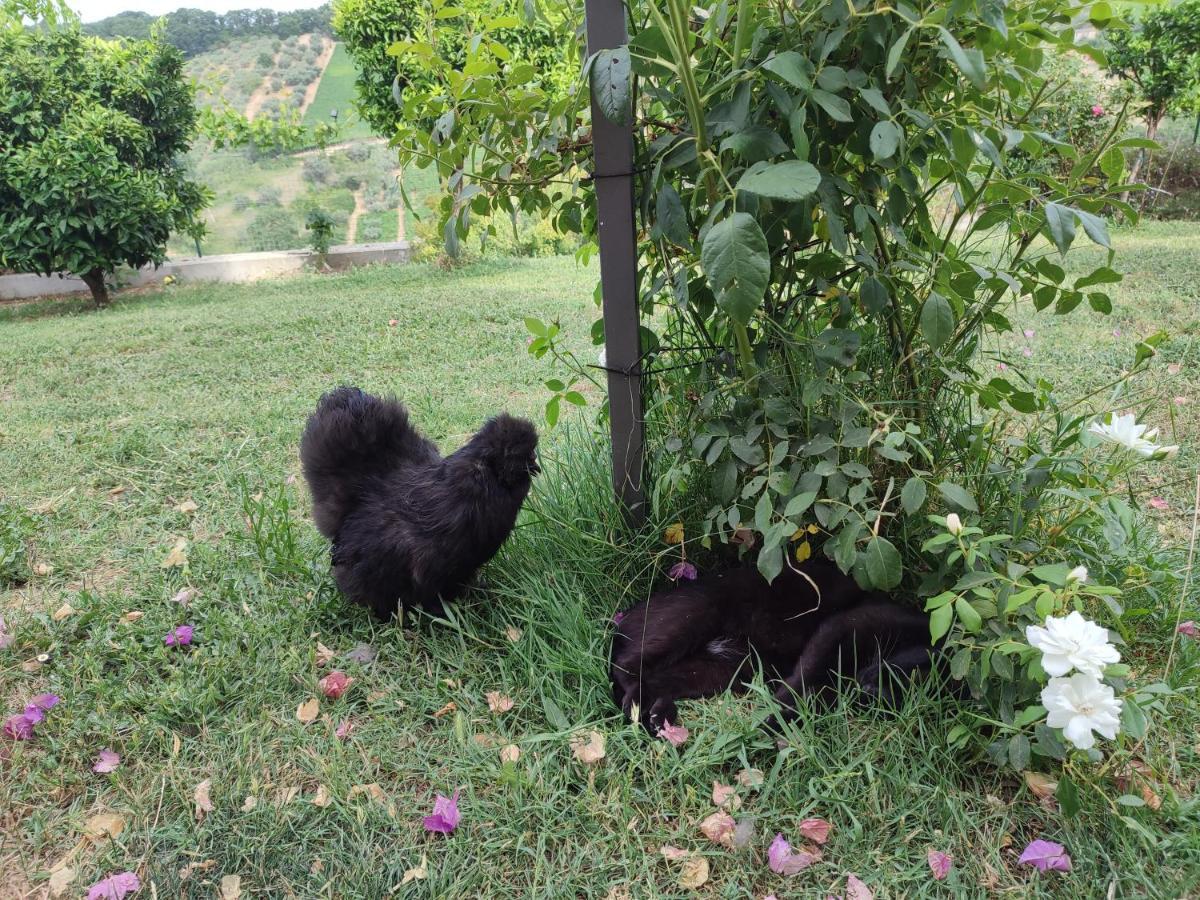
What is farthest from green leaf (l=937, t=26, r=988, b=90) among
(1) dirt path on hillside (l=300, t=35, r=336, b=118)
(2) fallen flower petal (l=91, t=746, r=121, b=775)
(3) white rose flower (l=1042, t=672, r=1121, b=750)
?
(1) dirt path on hillside (l=300, t=35, r=336, b=118)

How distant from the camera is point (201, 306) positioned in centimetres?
693

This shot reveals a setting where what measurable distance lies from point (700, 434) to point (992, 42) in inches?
40.9

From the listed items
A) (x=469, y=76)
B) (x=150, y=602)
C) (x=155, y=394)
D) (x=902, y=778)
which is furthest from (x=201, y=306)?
(x=902, y=778)

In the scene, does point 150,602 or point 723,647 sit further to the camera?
point 150,602

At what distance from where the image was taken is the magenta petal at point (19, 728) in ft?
6.05

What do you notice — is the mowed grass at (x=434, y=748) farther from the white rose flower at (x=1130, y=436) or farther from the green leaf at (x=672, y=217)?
the green leaf at (x=672, y=217)

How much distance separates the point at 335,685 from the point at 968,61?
193 cm

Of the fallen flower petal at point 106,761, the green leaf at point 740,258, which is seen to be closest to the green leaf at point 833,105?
the green leaf at point 740,258

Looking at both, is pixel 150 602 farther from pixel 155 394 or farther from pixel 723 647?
pixel 155 394

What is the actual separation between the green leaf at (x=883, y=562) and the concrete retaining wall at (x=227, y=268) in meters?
8.60

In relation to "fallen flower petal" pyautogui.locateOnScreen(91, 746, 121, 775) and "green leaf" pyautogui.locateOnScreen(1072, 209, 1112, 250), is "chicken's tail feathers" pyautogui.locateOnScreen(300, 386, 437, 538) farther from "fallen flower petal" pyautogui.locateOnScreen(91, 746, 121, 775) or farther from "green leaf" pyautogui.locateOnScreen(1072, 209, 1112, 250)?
"green leaf" pyautogui.locateOnScreen(1072, 209, 1112, 250)

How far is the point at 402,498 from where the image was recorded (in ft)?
6.89

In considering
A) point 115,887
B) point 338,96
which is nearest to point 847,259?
point 115,887

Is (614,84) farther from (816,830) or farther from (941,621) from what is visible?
(816,830)
